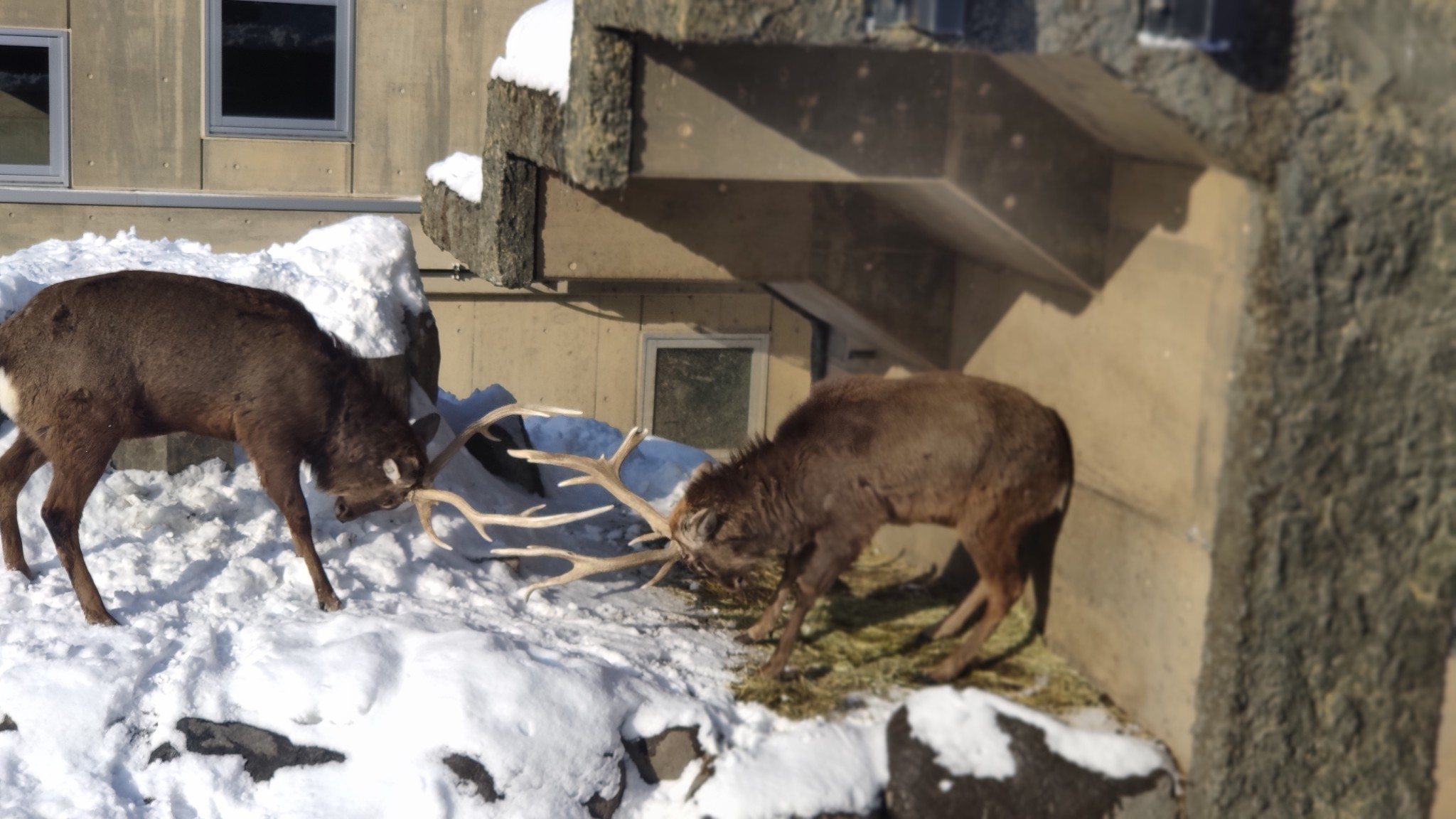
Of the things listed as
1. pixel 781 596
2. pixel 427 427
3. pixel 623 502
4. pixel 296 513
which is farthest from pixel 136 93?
pixel 781 596

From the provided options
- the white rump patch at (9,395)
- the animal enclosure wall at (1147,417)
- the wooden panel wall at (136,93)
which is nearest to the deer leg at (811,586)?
the animal enclosure wall at (1147,417)

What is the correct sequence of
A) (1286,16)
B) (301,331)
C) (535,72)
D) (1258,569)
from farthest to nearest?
(301,331)
(535,72)
(1258,569)
(1286,16)

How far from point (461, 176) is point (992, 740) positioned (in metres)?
4.12

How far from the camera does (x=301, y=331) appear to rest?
21.5ft

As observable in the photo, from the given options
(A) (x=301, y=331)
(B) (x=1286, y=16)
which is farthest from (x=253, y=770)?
(B) (x=1286, y=16)

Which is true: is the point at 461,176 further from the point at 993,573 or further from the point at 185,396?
the point at 993,573

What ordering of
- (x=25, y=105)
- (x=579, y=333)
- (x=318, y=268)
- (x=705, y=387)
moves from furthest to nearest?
(x=705, y=387) < (x=579, y=333) < (x=25, y=105) < (x=318, y=268)

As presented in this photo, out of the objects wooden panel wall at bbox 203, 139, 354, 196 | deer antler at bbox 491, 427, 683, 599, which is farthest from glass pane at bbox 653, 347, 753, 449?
deer antler at bbox 491, 427, 683, 599

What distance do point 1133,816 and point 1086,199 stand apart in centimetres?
225

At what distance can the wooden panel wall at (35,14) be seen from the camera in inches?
433

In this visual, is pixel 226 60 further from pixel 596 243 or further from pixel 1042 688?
pixel 1042 688

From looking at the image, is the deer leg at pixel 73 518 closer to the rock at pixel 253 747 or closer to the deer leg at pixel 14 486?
the deer leg at pixel 14 486

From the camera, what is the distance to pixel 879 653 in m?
6.32

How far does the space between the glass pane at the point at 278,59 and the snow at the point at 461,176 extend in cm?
378
